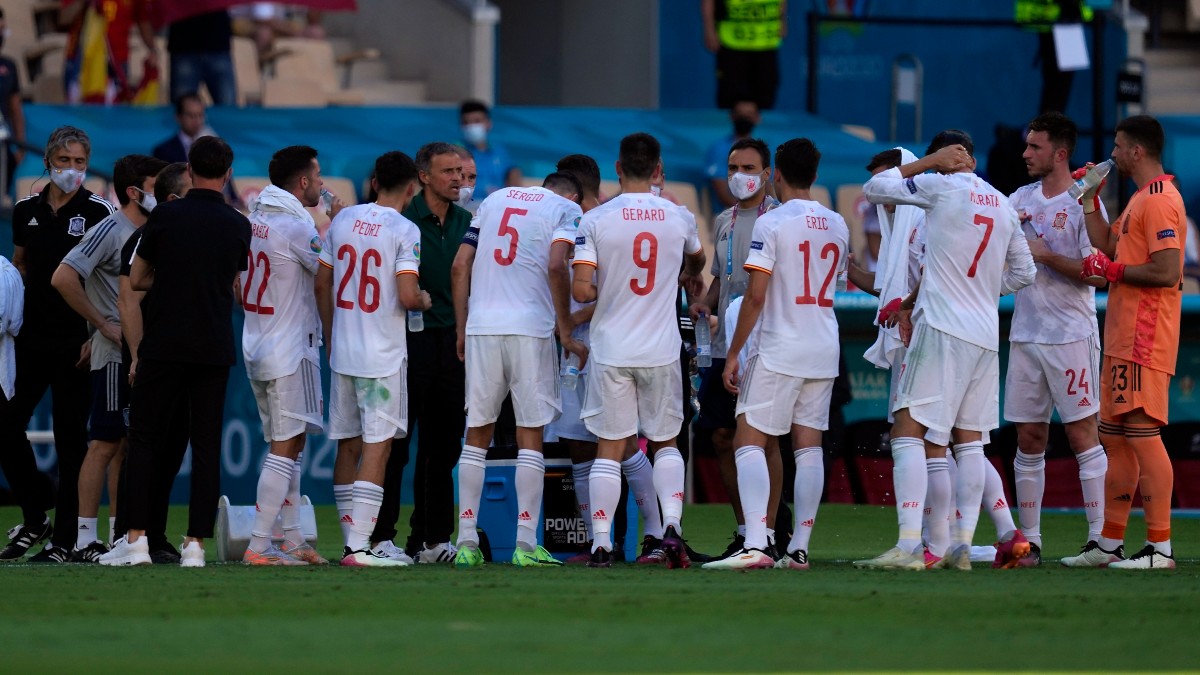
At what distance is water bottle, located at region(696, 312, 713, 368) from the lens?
997 centimetres

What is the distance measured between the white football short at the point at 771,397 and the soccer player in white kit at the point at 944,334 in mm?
452

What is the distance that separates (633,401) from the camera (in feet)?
30.3

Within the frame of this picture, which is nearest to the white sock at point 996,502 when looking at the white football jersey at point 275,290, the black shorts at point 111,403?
the white football jersey at point 275,290

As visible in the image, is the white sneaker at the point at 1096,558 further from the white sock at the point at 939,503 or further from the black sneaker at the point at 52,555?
the black sneaker at the point at 52,555

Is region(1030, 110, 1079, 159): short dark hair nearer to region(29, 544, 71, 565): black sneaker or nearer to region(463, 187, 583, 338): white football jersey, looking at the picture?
region(463, 187, 583, 338): white football jersey

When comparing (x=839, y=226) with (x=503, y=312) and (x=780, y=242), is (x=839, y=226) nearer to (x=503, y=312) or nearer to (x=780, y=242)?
(x=780, y=242)

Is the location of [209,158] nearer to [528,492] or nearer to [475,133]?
[528,492]

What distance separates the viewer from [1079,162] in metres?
18.0

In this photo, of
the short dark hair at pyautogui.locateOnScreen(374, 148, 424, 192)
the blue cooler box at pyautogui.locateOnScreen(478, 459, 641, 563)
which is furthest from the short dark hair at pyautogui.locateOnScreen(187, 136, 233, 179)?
the blue cooler box at pyautogui.locateOnScreen(478, 459, 641, 563)

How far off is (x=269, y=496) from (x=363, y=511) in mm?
468

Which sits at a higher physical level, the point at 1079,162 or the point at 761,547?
the point at 1079,162

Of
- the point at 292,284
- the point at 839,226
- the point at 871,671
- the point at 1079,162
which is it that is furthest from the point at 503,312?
the point at 1079,162

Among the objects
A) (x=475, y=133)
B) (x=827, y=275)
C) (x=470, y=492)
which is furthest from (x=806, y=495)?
(x=475, y=133)

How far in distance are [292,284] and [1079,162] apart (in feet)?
34.6
